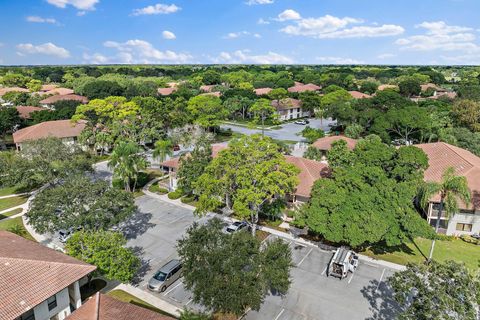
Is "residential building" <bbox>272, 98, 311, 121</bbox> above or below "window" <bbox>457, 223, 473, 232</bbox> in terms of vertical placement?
above

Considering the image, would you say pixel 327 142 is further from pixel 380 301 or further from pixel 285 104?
pixel 285 104

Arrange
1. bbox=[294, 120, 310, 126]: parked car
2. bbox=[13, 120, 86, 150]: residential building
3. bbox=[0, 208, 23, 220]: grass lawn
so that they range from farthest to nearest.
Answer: bbox=[294, 120, 310, 126]: parked car → bbox=[13, 120, 86, 150]: residential building → bbox=[0, 208, 23, 220]: grass lawn

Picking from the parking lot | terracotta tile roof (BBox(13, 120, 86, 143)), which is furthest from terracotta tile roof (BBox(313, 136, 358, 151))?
terracotta tile roof (BBox(13, 120, 86, 143))

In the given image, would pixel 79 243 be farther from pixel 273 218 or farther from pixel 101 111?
pixel 101 111

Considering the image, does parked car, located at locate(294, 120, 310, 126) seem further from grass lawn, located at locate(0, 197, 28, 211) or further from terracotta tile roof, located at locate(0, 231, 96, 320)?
terracotta tile roof, located at locate(0, 231, 96, 320)

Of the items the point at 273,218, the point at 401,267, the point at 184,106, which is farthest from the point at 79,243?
the point at 184,106

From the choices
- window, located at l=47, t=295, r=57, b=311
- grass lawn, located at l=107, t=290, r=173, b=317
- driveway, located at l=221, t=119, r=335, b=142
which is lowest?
grass lawn, located at l=107, t=290, r=173, b=317

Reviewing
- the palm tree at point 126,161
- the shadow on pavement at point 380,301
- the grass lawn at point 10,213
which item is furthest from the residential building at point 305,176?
the grass lawn at point 10,213
